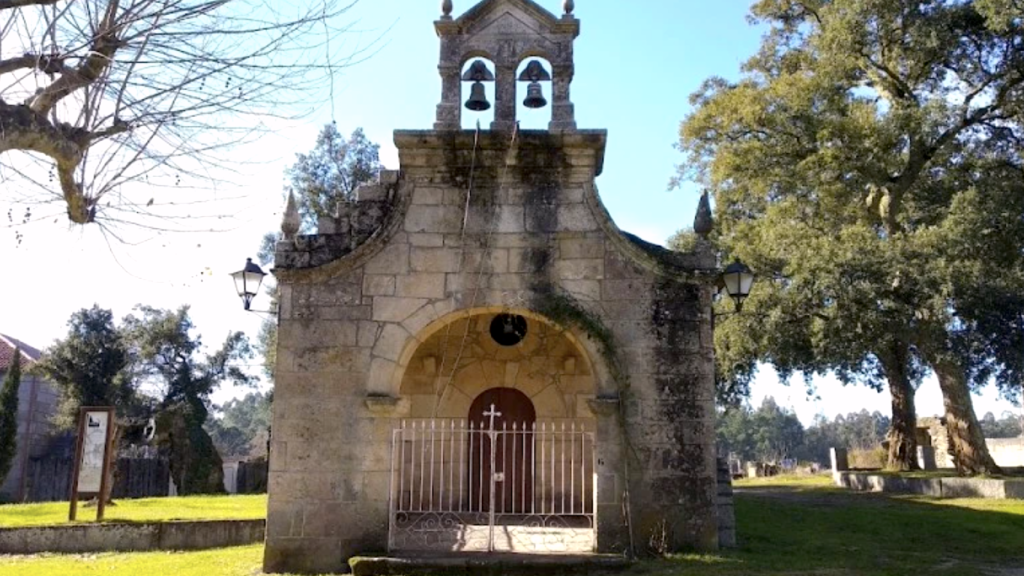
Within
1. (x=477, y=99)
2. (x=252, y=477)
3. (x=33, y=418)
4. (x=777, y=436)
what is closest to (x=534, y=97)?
(x=477, y=99)

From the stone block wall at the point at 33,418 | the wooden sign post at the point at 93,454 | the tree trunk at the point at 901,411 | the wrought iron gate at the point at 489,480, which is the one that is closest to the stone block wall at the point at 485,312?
the wrought iron gate at the point at 489,480

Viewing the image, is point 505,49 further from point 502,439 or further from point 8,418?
point 8,418

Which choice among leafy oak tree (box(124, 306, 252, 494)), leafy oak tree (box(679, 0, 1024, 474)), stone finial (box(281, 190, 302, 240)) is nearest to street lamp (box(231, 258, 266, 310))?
stone finial (box(281, 190, 302, 240))

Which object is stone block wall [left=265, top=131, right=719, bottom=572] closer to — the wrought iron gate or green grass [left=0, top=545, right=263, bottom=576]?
green grass [left=0, top=545, right=263, bottom=576]

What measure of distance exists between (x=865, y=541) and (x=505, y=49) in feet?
26.3

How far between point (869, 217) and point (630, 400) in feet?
53.9

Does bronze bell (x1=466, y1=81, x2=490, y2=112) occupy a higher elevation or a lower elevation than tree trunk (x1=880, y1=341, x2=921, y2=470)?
higher

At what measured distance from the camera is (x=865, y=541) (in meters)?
11.4

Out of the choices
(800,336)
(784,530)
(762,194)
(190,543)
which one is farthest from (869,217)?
(190,543)

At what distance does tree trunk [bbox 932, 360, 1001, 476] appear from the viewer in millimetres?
20406

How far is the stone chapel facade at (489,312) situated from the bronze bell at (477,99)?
176mm

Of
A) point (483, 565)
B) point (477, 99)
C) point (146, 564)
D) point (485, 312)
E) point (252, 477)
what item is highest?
point (477, 99)

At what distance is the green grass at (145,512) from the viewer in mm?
12977

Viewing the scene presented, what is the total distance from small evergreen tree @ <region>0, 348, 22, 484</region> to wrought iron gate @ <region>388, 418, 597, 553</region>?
20.9m
